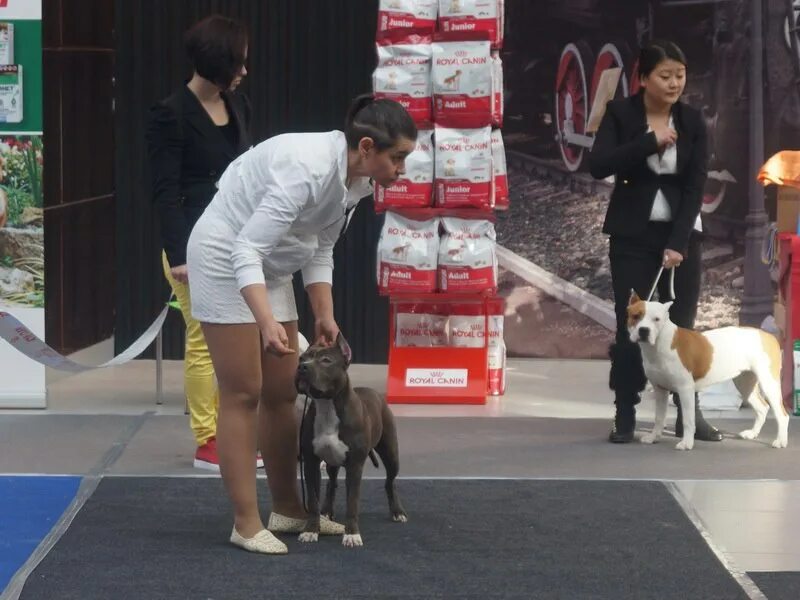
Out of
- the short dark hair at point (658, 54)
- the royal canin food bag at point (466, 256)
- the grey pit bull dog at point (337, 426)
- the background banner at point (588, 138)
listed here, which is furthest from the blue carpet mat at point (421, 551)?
the background banner at point (588, 138)

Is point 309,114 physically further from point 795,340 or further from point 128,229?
point 795,340

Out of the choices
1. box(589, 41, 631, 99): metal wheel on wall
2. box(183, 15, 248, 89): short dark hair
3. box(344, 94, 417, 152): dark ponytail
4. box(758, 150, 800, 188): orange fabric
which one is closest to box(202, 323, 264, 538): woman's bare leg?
box(344, 94, 417, 152): dark ponytail

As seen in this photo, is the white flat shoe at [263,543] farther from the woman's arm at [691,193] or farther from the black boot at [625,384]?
the woman's arm at [691,193]

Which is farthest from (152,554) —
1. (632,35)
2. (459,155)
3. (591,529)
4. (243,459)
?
(632,35)

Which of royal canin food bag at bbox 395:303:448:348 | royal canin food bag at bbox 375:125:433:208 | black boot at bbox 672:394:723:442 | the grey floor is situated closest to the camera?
the grey floor

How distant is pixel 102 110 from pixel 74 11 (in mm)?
565

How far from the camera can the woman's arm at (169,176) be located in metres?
5.78

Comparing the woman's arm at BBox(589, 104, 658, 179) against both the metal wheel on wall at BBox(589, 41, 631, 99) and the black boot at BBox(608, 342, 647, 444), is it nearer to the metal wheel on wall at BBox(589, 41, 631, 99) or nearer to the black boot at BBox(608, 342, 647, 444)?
the black boot at BBox(608, 342, 647, 444)

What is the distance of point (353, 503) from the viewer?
5.01m

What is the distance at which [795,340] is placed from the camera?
7.40 metres

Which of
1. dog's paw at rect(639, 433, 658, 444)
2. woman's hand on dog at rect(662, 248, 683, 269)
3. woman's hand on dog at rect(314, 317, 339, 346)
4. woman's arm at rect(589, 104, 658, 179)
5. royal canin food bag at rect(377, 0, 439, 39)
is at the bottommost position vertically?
dog's paw at rect(639, 433, 658, 444)

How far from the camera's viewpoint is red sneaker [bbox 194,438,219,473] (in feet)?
20.4

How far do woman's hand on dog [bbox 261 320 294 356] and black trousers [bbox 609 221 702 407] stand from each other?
2.53 meters

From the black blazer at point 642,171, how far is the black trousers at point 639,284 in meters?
0.07
